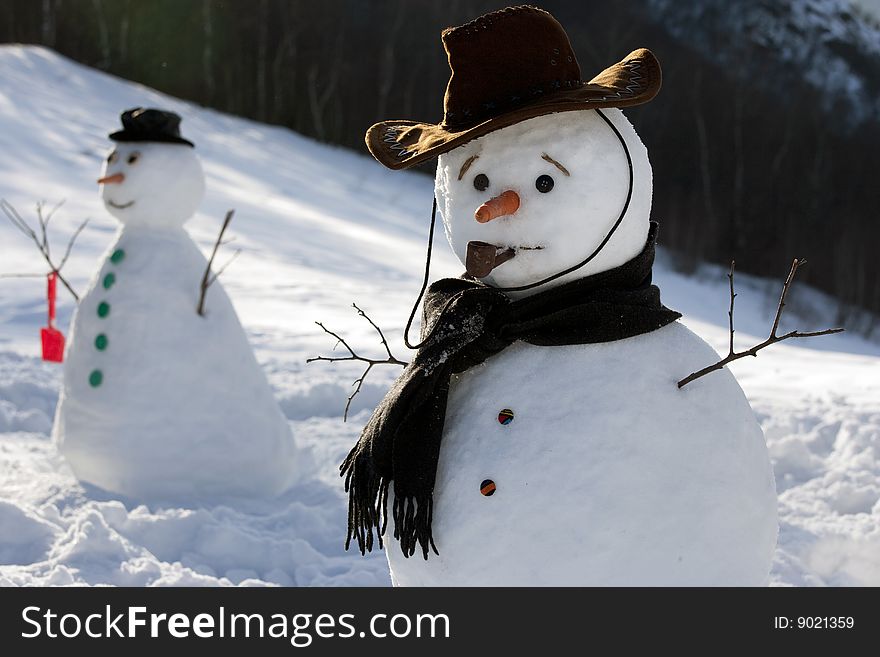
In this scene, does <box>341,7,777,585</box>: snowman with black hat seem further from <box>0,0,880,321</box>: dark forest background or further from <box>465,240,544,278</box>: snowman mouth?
<box>0,0,880,321</box>: dark forest background

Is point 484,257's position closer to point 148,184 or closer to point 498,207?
point 498,207

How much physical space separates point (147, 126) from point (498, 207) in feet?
8.47

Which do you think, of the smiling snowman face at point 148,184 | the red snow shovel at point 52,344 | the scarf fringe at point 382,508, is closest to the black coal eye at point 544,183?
the scarf fringe at point 382,508

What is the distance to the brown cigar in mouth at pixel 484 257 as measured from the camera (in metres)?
1.98

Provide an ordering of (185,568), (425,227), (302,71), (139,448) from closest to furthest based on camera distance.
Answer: (185,568) → (139,448) → (425,227) → (302,71)

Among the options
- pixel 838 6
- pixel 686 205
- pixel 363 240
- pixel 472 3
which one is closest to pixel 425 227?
pixel 363 240

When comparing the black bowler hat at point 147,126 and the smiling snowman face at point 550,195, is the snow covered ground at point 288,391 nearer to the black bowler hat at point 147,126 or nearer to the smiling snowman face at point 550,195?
Result: the black bowler hat at point 147,126

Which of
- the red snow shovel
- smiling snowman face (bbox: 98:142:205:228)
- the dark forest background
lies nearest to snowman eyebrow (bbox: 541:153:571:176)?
smiling snowman face (bbox: 98:142:205:228)

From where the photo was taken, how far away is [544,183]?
1.97 metres

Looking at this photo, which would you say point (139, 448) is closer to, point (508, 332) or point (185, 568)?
point (185, 568)

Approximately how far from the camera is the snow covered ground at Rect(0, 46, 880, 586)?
3396 millimetres

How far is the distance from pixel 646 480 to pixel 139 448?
2.51m

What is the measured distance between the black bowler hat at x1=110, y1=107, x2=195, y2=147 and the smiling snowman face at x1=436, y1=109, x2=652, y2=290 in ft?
7.69

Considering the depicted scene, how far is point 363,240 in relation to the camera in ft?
37.2
